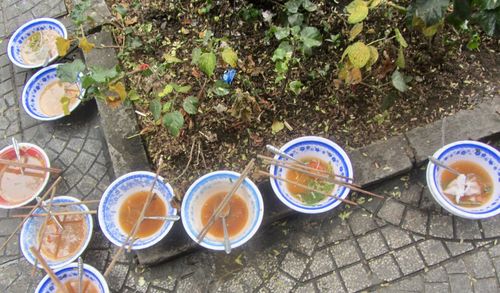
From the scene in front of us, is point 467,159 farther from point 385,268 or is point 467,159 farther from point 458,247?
point 385,268

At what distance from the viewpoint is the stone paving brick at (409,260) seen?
327 centimetres

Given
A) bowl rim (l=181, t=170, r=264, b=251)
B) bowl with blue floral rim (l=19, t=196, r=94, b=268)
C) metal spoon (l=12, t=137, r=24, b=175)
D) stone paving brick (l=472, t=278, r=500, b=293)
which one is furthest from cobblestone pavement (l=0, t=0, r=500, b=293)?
metal spoon (l=12, t=137, r=24, b=175)

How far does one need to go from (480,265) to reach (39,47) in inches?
171

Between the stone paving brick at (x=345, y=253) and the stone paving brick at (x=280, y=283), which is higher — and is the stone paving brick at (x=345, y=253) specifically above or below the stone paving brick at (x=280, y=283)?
above

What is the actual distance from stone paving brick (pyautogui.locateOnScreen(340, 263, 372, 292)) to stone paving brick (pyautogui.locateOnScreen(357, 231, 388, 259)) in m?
0.11

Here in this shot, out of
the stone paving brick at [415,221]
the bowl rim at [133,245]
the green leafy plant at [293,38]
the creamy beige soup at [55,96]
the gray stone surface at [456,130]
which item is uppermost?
the green leafy plant at [293,38]

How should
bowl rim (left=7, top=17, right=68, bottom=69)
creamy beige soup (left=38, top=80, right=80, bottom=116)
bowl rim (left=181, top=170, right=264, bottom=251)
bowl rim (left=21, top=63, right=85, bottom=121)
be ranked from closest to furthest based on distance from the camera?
bowl rim (left=181, top=170, right=264, bottom=251), bowl rim (left=21, top=63, right=85, bottom=121), creamy beige soup (left=38, top=80, right=80, bottom=116), bowl rim (left=7, top=17, right=68, bottom=69)

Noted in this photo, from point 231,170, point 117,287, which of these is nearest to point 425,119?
point 231,170

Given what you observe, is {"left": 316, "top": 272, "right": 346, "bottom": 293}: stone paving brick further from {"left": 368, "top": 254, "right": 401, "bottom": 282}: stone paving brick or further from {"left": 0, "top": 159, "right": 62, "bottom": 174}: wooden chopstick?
{"left": 0, "top": 159, "right": 62, "bottom": 174}: wooden chopstick

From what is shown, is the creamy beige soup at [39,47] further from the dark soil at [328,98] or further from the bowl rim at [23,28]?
the dark soil at [328,98]

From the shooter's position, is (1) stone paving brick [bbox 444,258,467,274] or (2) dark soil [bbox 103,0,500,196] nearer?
(1) stone paving brick [bbox 444,258,467,274]

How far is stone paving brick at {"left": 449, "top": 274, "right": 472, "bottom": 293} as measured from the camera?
3.17m

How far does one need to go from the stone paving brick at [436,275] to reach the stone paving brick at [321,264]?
2.21 feet

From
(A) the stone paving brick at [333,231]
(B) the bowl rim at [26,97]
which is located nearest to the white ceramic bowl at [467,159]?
(A) the stone paving brick at [333,231]
